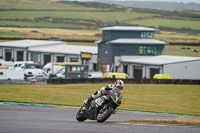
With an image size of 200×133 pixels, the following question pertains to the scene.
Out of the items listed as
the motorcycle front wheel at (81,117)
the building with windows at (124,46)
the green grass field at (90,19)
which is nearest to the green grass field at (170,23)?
the green grass field at (90,19)

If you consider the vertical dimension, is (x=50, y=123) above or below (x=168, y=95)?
above

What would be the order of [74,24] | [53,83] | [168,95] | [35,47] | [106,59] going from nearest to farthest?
1. [168,95]
2. [53,83]
3. [106,59]
4. [35,47]
5. [74,24]

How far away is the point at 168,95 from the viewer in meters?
37.4

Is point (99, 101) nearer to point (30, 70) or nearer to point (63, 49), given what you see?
point (30, 70)

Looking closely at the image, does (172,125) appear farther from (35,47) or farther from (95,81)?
(35,47)

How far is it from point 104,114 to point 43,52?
63.0m

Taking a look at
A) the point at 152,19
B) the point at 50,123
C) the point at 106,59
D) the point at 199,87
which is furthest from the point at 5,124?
the point at 152,19

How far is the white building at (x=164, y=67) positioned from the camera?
2379 inches

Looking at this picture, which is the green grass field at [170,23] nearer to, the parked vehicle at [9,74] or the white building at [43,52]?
the white building at [43,52]

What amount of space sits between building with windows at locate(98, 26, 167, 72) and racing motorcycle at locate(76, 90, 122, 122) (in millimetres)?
52879

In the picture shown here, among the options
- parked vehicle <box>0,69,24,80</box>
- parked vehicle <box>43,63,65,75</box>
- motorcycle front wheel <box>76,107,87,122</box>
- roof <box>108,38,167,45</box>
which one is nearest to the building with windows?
roof <box>108,38,167,45</box>

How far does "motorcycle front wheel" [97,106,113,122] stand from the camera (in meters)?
13.9

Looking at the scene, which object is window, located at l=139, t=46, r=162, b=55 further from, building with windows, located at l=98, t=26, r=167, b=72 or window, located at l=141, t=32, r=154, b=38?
window, located at l=141, t=32, r=154, b=38

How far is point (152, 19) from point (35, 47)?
8075cm
